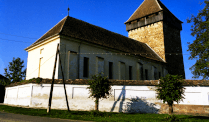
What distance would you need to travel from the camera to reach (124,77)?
23875mm

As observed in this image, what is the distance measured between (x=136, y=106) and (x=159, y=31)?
2355 centimetres

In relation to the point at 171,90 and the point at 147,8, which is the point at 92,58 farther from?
the point at 147,8

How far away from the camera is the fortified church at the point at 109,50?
746 inches

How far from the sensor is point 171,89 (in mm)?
10211

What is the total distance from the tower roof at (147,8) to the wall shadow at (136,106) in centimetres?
2447

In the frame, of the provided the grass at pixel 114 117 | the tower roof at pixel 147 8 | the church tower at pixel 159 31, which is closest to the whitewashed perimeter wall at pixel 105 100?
the grass at pixel 114 117

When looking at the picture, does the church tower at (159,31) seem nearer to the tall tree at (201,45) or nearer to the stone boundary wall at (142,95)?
the tall tree at (201,45)

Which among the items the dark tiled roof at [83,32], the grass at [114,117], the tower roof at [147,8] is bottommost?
the grass at [114,117]

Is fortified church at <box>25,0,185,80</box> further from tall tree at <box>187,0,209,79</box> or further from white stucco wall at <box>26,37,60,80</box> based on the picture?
tall tree at <box>187,0,209,79</box>

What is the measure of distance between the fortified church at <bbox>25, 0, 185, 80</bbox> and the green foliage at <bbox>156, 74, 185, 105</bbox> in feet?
33.9

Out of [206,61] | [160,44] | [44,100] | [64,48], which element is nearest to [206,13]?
[206,61]

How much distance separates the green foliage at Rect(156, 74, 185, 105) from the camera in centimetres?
1010

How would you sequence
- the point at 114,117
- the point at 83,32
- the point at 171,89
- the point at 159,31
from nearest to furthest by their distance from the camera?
the point at 171,89
the point at 114,117
the point at 83,32
the point at 159,31

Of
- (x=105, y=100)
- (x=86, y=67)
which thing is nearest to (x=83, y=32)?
(x=86, y=67)
